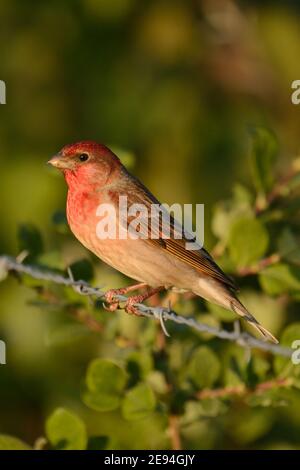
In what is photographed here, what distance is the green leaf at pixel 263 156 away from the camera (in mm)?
5758

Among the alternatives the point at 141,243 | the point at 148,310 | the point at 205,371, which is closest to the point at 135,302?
the point at 148,310

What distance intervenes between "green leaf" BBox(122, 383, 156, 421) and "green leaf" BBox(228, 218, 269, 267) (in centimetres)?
86

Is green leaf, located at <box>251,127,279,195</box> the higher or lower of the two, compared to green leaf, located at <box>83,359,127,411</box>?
higher

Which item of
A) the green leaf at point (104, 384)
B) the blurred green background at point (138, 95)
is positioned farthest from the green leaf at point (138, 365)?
the blurred green background at point (138, 95)

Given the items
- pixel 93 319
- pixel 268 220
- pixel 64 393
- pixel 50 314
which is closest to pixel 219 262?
pixel 268 220

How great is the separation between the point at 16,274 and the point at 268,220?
135cm

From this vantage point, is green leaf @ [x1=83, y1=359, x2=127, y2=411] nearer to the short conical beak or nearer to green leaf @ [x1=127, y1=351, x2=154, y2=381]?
green leaf @ [x1=127, y1=351, x2=154, y2=381]

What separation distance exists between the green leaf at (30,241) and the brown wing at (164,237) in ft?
1.49

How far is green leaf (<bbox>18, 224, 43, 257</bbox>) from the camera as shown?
567 centimetres

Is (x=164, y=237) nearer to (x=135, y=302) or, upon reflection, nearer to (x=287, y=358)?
(x=135, y=302)

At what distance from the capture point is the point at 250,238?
5598mm
